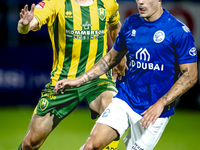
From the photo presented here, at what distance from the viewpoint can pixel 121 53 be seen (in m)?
3.65

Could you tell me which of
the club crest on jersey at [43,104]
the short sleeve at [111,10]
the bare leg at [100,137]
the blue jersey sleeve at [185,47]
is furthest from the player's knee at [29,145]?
the blue jersey sleeve at [185,47]

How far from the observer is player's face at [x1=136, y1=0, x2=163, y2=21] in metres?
3.23

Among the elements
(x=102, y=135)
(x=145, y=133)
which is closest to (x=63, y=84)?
(x=102, y=135)

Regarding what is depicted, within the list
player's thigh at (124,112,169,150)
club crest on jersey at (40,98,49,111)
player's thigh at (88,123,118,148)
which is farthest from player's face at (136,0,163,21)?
club crest on jersey at (40,98,49,111)

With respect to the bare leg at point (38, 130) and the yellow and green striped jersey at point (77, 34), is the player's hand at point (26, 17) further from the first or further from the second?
the bare leg at point (38, 130)

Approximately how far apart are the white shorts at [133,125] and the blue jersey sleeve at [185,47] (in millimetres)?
620

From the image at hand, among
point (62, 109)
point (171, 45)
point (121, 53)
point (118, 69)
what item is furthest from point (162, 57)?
point (62, 109)

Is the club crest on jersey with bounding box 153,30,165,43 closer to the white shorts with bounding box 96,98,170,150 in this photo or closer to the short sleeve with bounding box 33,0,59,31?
the white shorts with bounding box 96,98,170,150

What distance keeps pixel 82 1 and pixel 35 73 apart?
5169 millimetres

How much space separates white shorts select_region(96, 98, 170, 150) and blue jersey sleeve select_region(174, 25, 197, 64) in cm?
62

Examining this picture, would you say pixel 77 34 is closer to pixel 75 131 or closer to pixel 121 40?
pixel 121 40

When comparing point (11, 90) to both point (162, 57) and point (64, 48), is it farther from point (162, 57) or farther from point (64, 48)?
point (162, 57)

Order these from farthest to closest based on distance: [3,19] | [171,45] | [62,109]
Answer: [3,19] < [62,109] < [171,45]

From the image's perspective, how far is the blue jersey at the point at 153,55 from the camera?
3.12 m
